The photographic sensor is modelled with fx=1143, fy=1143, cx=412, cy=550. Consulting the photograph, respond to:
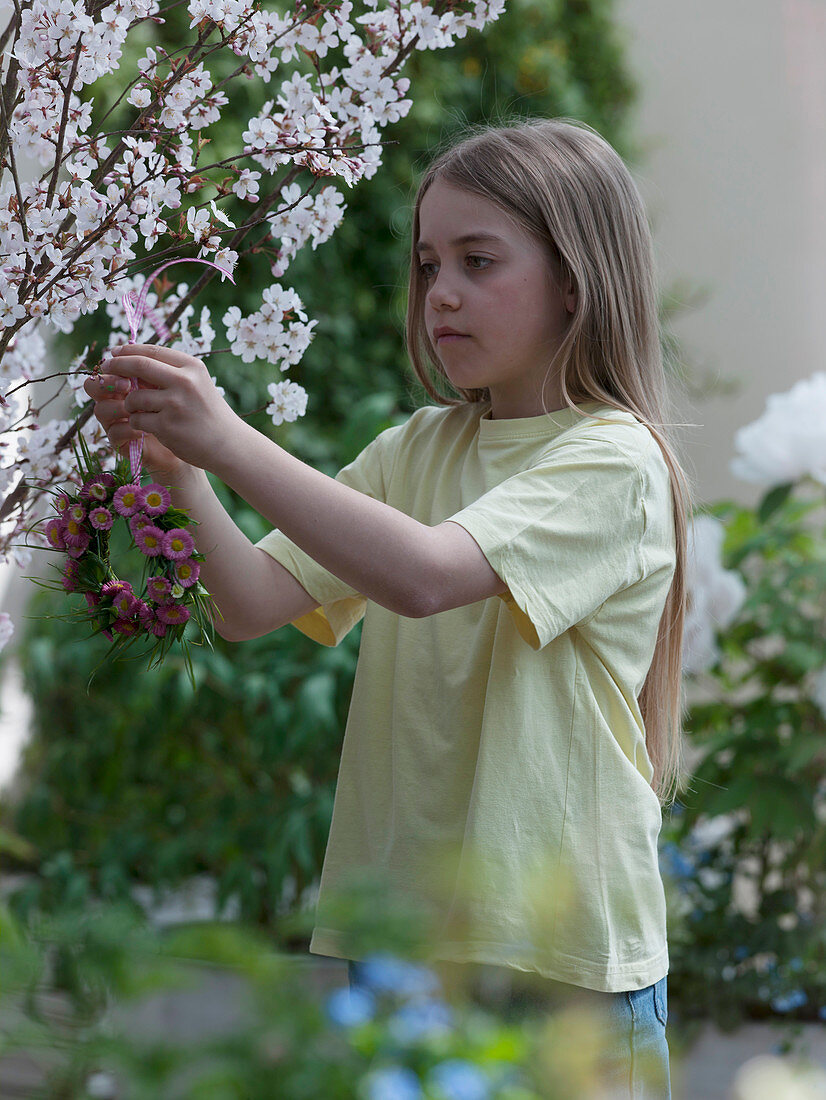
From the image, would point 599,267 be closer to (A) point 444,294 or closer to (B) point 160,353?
(A) point 444,294

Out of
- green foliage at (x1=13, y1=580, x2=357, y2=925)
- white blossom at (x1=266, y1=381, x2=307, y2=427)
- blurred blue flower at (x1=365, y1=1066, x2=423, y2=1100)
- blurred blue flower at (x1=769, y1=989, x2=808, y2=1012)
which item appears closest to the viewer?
blurred blue flower at (x1=365, y1=1066, x2=423, y2=1100)

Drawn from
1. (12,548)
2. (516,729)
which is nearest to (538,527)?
(516,729)

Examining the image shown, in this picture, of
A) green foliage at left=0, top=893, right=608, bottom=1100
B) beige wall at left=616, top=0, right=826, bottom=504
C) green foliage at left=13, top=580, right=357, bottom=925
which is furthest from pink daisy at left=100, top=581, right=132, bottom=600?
beige wall at left=616, top=0, right=826, bottom=504

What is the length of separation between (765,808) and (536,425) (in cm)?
141

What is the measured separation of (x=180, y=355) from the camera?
908 millimetres

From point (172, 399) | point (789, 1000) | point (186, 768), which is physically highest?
point (172, 399)

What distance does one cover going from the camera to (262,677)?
2.31 meters

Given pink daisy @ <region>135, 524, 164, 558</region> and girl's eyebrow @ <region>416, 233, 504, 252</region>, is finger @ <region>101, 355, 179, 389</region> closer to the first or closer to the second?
pink daisy @ <region>135, 524, 164, 558</region>

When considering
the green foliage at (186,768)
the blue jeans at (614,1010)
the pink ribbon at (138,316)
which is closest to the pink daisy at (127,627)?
the pink ribbon at (138,316)

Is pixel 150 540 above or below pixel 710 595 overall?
below

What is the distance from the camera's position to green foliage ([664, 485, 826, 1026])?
7.73ft

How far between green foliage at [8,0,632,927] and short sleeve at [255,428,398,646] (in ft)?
1.00

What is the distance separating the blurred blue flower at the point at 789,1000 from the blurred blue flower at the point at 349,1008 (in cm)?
219

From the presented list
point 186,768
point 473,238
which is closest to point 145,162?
point 473,238
